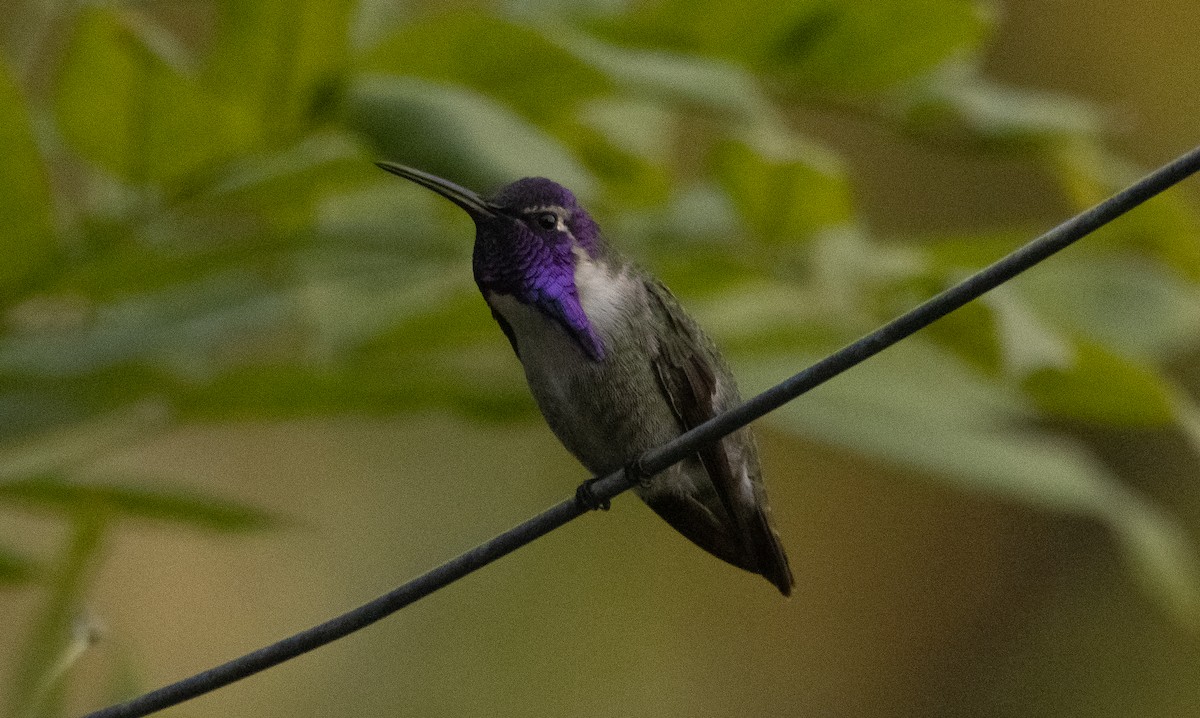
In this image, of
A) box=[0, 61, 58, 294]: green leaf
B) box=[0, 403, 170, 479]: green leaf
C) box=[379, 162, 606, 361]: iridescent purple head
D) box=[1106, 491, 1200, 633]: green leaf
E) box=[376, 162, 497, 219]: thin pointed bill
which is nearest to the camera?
box=[376, 162, 497, 219]: thin pointed bill

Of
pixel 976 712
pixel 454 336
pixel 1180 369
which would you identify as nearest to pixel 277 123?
pixel 454 336

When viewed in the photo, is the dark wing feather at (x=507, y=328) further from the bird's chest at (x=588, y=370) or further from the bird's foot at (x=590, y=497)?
the bird's foot at (x=590, y=497)

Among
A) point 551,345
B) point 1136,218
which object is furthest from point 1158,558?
point 551,345

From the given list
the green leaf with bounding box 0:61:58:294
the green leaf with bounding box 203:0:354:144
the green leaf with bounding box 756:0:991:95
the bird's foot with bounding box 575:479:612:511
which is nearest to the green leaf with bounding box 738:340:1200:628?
the bird's foot with bounding box 575:479:612:511

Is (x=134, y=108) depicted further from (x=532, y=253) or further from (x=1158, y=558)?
(x=1158, y=558)

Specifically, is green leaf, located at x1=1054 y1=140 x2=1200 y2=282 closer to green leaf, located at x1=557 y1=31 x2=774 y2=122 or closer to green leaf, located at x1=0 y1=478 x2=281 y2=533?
green leaf, located at x1=557 y1=31 x2=774 y2=122

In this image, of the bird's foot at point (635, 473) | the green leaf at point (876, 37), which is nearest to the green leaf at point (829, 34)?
the green leaf at point (876, 37)
